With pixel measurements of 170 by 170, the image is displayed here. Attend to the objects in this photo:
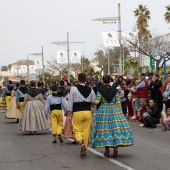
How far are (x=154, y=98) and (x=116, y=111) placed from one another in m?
8.77

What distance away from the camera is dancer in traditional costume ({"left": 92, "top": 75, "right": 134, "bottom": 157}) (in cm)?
1063

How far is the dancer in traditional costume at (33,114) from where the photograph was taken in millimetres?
16641

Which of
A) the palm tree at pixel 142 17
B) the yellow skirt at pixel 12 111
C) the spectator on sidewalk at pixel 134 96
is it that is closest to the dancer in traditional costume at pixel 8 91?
the yellow skirt at pixel 12 111

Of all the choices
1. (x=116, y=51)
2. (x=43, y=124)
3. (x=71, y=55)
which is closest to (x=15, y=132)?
(x=43, y=124)

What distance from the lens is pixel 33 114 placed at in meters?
16.7

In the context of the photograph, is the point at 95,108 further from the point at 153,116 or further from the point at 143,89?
the point at 143,89

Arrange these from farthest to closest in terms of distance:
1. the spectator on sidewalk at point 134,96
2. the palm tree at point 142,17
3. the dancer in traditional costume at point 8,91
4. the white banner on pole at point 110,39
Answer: the palm tree at point 142,17 < the white banner on pole at point 110,39 < the dancer in traditional costume at point 8,91 < the spectator on sidewalk at point 134,96

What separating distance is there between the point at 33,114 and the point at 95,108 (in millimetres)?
2086

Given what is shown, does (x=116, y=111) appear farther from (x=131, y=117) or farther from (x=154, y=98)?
(x=131, y=117)

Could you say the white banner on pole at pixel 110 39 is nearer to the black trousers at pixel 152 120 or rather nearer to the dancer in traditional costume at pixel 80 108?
the black trousers at pixel 152 120

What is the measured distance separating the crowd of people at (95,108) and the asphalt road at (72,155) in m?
0.39

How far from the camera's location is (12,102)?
2202 centimetres

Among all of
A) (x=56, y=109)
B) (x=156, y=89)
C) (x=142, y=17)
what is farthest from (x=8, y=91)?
(x=142, y=17)

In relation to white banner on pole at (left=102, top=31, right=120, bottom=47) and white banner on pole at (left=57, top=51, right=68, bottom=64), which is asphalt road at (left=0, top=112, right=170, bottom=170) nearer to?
white banner on pole at (left=102, top=31, right=120, bottom=47)
